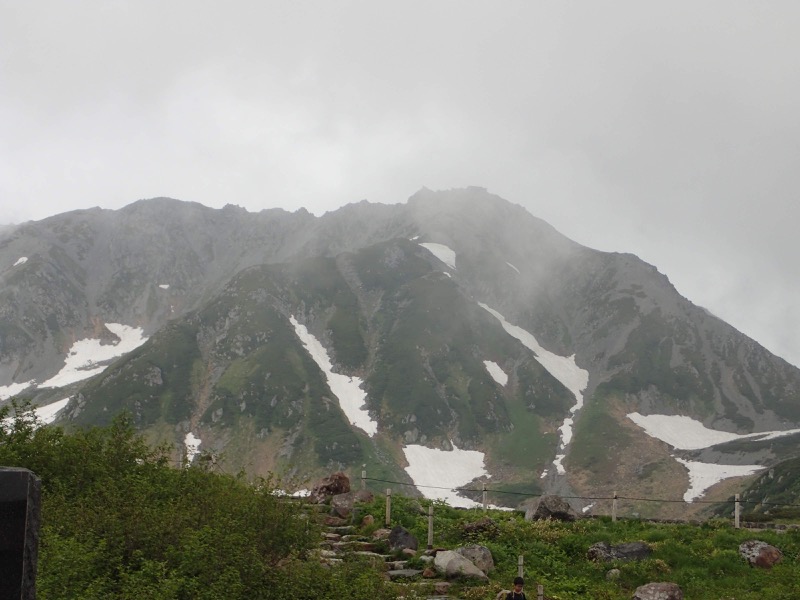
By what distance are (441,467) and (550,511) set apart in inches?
5768

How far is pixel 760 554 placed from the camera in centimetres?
2197

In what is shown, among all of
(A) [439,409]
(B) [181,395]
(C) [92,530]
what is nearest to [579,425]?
(A) [439,409]

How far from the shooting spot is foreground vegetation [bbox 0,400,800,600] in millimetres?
13219

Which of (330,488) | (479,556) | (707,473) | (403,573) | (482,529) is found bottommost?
(707,473)

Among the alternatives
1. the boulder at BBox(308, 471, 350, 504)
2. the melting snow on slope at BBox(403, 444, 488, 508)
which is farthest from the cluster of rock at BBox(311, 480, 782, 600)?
the melting snow on slope at BBox(403, 444, 488, 508)

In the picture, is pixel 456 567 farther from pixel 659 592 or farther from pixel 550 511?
pixel 550 511

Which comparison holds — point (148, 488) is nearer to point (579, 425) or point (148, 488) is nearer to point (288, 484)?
point (288, 484)

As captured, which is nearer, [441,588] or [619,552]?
[441,588]

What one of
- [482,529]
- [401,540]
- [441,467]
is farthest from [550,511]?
[441,467]

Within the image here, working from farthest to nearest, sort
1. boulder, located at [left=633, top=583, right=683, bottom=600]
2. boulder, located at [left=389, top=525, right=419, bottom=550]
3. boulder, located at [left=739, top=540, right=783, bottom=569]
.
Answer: boulder, located at [left=389, top=525, right=419, bottom=550]
boulder, located at [left=739, top=540, right=783, bottom=569]
boulder, located at [left=633, top=583, right=683, bottom=600]

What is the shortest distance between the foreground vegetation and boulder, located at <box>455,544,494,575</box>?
1.24 feet

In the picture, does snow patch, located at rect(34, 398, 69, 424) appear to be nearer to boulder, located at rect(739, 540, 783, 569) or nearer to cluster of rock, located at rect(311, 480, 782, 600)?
cluster of rock, located at rect(311, 480, 782, 600)

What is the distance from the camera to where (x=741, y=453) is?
6629 inches

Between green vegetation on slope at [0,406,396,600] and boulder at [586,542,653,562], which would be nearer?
green vegetation on slope at [0,406,396,600]
